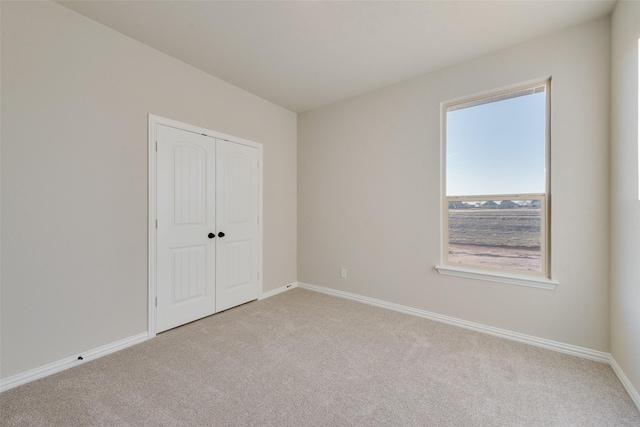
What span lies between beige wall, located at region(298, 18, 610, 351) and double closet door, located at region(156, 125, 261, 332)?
0.99 meters

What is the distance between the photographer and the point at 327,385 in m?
1.87

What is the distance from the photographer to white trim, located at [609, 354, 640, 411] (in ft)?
5.50

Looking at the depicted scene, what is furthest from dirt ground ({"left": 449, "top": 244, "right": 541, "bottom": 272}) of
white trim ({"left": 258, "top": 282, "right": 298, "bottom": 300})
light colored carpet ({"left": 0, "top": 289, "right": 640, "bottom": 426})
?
white trim ({"left": 258, "top": 282, "right": 298, "bottom": 300})

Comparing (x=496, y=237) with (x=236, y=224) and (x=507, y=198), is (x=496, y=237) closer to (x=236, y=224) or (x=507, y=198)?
(x=507, y=198)

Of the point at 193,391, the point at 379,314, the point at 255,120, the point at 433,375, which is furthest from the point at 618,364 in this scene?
the point at 255,120

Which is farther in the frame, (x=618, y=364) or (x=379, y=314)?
(x=379, y=314)

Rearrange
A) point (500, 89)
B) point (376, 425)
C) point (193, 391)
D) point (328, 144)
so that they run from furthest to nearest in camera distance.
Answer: point (328, 144)
point (500, 89)
point (193, 391)
point (376, 425)

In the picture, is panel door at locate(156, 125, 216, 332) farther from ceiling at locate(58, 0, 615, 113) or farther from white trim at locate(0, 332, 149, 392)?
ceiling at locate(58, 0, 615, 113)

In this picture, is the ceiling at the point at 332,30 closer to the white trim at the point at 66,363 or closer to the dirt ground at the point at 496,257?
the dirt ground at the point at 496,257

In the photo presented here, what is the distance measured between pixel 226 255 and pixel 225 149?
1302 millimetres

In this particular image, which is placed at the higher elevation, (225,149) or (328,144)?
(328,144)

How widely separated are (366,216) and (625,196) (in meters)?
2.27

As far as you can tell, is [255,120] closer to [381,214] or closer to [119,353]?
[381,214]

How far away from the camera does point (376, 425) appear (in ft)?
4.98
